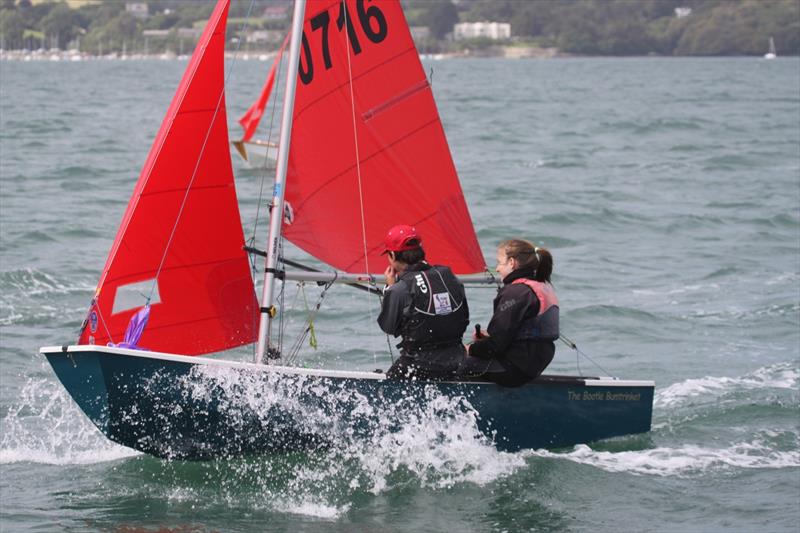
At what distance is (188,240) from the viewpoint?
7.98 metres

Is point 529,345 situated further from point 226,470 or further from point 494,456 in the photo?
point 226,470

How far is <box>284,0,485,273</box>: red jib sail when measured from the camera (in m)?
Result: 8.23

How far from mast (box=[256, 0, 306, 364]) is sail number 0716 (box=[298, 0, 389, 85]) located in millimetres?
125

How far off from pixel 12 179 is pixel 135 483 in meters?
16.2

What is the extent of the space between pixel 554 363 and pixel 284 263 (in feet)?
12.5

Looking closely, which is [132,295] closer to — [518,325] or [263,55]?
[518,325]

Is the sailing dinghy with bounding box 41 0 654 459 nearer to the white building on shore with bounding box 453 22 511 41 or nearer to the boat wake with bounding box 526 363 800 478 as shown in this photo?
the boat wake with bounding box 526 363 800 478

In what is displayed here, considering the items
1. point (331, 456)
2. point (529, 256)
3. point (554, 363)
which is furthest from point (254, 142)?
point (529, 256)

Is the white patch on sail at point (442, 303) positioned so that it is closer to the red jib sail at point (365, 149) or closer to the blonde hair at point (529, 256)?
the blonde hair at point (529, 256)

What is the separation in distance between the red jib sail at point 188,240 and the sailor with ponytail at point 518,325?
1544 mm

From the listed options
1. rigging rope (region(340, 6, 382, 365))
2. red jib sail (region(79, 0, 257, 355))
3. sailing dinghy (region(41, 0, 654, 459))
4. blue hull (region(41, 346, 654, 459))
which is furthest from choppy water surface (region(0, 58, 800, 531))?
rigging rope (region(340, 6, 382, 365))

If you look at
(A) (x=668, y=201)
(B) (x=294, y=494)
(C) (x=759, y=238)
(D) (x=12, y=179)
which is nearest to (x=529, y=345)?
(B) (x=294, y=494)

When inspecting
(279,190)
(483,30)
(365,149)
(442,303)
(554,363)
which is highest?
(483,30)

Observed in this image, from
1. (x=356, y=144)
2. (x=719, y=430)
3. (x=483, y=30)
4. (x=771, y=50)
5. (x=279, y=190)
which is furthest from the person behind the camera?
(x=483, y=30)
